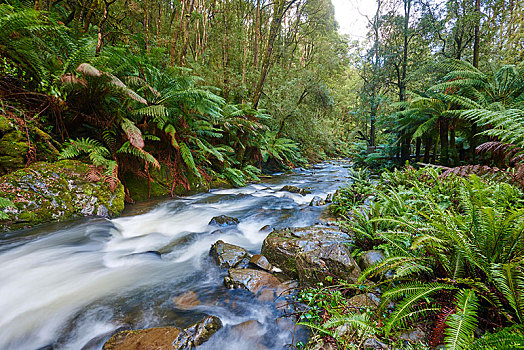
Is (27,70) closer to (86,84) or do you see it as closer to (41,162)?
(86,84)

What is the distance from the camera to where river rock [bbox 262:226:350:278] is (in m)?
2.49

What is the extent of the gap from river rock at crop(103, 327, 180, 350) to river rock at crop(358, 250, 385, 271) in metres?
1.68

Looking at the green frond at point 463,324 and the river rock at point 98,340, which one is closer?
the green frond at point 463,324

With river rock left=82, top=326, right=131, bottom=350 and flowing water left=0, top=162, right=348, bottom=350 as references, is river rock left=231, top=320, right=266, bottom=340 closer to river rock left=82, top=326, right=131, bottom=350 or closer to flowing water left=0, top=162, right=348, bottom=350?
flowing water left=0, top=162, right=348, bottom=350

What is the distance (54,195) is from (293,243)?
3690 mm

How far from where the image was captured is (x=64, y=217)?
351cm

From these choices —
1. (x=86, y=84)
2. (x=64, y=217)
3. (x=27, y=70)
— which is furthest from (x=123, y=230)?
(x=27, y=70)

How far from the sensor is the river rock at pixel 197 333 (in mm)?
1644

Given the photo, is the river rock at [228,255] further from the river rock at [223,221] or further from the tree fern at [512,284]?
the tree fern at [512,284]

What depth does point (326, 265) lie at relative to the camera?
2.08 m

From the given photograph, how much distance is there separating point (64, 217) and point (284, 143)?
29.8 feet

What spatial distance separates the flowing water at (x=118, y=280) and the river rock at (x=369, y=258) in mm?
915

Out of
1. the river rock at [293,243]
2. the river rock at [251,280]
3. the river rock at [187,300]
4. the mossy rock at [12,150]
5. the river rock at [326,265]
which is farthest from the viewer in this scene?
the mossy rock at [12,150]

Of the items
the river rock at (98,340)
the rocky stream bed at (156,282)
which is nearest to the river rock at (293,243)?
the rocky stream bed at (156,282)
